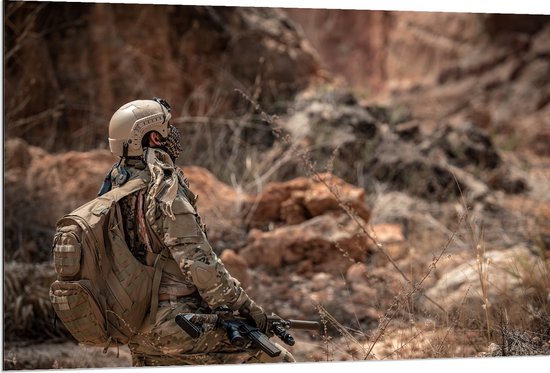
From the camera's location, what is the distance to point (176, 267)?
3.10 meters

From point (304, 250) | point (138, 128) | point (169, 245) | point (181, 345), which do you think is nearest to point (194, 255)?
point (169, 245)

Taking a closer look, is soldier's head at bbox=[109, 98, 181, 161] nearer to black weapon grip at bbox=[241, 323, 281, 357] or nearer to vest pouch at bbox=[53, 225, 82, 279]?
vest pouch at bbox=[53, 225, 82, 279]

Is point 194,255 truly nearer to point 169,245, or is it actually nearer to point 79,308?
point 169,245

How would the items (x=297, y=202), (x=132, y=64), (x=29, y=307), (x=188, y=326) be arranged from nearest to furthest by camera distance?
(x=188, y=326)
(x=29, y=307)
(x=297, y=202)
(x=132, y=64)

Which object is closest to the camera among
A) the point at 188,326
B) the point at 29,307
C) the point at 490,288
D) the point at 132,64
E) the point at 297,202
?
the point at 188,326

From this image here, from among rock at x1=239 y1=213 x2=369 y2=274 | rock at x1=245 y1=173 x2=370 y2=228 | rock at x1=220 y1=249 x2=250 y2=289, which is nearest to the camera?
rock at x1=220 y1=249 x2=250 y2=289

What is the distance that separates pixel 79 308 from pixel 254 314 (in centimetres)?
61

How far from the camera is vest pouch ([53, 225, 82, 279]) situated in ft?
9.60

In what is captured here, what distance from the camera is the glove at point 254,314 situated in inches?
121

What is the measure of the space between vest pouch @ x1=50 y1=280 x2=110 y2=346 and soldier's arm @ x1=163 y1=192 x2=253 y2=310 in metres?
0.32

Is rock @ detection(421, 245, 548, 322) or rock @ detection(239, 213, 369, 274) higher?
rock @ detection(239, 213, 369, 274)

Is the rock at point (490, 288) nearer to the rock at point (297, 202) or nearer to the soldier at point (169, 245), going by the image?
the rock at point (297, 202)

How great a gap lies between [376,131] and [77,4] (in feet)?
9.66

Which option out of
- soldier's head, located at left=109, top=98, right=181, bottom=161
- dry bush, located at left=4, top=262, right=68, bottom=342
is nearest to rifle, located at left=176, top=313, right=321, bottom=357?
soldier's head, located at left=109, top=98, right=181, bottom=161
